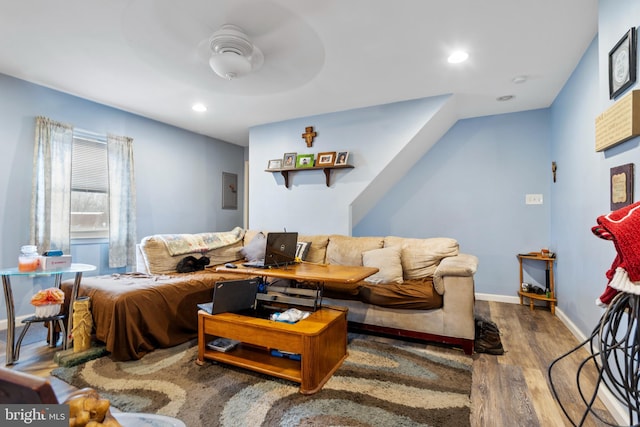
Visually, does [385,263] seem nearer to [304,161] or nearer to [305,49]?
[304,161]

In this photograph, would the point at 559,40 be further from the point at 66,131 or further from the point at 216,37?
the point at 66,131

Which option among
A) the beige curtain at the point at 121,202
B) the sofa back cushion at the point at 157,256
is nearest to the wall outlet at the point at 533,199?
the sofa back cushion at the point at 157,256

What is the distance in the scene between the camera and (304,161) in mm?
4133

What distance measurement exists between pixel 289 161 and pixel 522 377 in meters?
3.33

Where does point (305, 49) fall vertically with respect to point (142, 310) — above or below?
above

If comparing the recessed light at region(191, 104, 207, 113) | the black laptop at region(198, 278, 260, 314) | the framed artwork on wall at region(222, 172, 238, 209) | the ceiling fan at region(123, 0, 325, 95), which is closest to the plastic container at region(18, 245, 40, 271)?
the black laptop at region(198, 278, 260, 314)

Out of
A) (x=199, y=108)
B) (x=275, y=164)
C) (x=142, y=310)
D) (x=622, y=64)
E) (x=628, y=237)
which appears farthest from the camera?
(x=275, y=164)

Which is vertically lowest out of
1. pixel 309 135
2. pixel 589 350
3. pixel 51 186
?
pixel 589 350

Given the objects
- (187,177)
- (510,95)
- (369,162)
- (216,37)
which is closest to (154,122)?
(187,177)

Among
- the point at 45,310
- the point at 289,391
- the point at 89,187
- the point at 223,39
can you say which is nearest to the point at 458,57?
the point at 223,39

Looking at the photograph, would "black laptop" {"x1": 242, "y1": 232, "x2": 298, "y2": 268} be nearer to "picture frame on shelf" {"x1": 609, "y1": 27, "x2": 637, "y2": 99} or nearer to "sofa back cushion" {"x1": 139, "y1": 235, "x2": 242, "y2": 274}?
"sofa back cushion" {"x1": 139, "y1": 235, "x2": 242, "y2": 274}

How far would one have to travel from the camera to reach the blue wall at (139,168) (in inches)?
120

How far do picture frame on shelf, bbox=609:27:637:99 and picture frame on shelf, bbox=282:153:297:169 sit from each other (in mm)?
3158

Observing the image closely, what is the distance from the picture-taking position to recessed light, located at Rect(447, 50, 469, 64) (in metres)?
2.59
